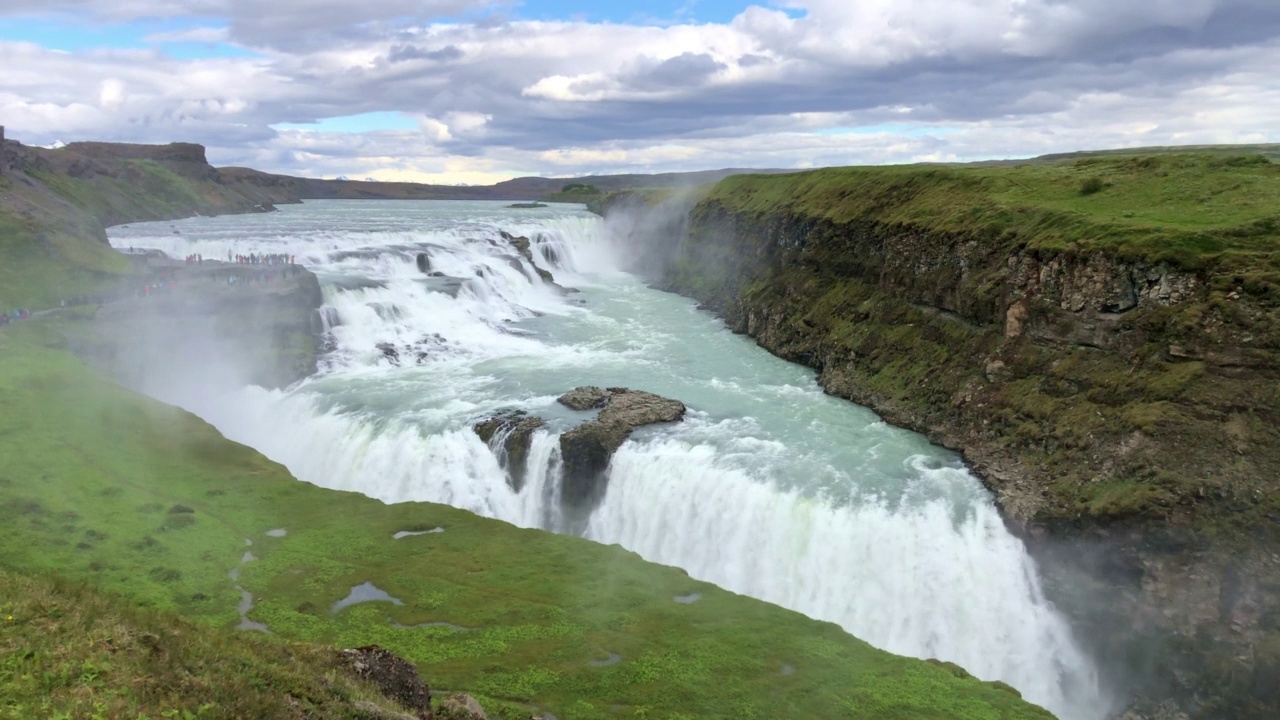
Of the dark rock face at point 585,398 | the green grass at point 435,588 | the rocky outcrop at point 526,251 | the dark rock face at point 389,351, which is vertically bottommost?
the green grass at point 435,588

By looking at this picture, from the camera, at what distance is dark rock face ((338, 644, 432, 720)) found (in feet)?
42.4

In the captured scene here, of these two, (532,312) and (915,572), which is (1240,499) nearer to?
(915,572)

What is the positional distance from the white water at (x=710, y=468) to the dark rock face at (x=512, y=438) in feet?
1.33

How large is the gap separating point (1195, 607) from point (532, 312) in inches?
1722

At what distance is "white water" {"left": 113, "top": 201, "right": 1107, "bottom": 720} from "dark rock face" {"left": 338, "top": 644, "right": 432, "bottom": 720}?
43.3 ft

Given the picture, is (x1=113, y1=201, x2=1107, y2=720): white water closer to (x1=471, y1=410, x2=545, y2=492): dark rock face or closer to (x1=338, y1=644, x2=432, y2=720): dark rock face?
(x1=471, y1=410, x2=545, y2=492): dark rock face

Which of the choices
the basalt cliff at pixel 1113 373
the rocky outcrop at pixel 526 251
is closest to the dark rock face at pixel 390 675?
the basalt cliff at pixel 1113 373

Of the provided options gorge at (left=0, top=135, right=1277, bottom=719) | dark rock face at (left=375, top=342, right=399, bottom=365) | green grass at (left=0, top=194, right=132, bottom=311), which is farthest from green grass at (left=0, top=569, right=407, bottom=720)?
green grass at (left=0, top=194, right=132, bottom=311)

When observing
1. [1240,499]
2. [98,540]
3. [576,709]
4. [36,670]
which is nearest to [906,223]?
[1240,499]

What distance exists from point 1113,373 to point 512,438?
67.9 ft

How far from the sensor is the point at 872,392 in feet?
114

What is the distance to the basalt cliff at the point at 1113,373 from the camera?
2005 centimetres

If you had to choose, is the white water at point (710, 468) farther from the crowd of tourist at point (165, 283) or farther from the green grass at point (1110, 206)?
the green grass at point (1110, 206)

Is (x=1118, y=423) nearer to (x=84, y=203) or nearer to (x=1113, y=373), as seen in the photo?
(x=1113, y=373)
